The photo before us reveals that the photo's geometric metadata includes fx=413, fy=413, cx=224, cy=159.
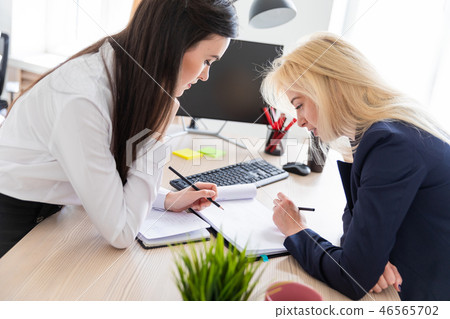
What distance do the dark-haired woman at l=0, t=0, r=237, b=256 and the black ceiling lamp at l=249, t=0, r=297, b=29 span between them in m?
0.53

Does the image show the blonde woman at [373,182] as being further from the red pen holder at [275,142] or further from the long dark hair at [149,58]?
the red pen holder at [275,142]

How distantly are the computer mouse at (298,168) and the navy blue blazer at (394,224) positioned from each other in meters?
0.53

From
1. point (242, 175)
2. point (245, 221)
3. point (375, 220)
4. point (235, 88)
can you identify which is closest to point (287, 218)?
point (245, 221)

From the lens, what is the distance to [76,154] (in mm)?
861

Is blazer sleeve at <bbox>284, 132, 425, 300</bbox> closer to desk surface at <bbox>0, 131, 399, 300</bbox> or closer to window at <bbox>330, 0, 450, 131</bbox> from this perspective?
desk surface at <bbox>0, 131, 399, 300</bbox>

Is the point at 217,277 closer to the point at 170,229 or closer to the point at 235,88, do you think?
the point at 170,229

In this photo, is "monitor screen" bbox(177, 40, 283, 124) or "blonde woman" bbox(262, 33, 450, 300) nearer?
"blonde woman" bbox(262, 33, 450, 300)

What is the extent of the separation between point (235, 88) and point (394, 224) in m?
1.10

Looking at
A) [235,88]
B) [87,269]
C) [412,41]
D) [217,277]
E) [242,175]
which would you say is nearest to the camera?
[217,277]

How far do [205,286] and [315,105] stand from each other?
73cm

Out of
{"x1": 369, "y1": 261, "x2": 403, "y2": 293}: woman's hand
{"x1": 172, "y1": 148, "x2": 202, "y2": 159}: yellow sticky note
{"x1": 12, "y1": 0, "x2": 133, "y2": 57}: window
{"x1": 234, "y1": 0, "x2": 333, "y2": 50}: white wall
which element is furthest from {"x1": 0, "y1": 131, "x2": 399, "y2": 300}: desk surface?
{"x1": 12, "y1": 0, "x2": 133, "y2": 57}: window

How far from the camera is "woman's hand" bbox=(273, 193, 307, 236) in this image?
1010 mm

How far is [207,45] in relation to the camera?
104cm
